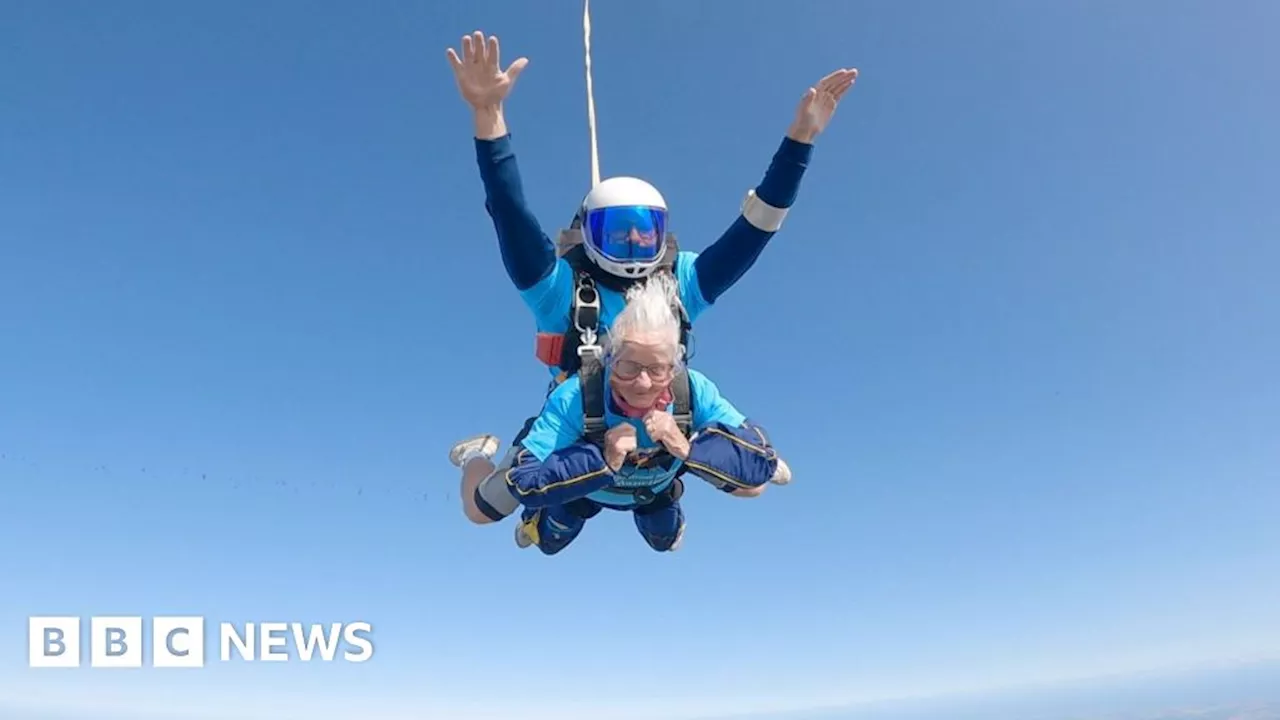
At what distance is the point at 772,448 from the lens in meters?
3.56

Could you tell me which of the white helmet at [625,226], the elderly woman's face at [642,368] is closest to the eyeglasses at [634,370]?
the elderly woman's face at [642,368]

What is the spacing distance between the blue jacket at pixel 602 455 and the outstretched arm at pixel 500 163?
0.62 metres

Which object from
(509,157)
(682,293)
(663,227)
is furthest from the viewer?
(682,293)

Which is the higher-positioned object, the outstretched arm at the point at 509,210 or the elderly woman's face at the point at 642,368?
the outstretched arm at the point at 509,210

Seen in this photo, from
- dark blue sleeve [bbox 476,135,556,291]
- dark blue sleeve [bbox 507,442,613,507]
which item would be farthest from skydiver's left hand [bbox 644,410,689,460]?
dark blue sleeve [bbox 476,135,556,291]

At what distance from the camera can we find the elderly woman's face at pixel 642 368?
10.9 feet

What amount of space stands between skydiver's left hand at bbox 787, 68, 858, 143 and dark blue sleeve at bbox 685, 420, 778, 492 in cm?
163

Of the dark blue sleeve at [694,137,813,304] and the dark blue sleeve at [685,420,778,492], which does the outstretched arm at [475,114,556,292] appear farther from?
the dark blue sleeve at [685,420,778,492]

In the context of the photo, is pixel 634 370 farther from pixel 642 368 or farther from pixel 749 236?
pixel 749 236

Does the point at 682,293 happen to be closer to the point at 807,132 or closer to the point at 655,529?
the point at 807,132

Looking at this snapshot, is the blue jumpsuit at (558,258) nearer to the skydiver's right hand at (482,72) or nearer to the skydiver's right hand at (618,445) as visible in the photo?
the skydiver's right hand at (482,72)

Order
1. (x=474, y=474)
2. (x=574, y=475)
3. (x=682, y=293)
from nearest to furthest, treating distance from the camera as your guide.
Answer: (x=574, y=475)
(x=682, y=293)
(x=474, y=474)

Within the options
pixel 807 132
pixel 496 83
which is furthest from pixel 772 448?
pixel 496 83

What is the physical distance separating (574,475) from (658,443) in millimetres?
494
